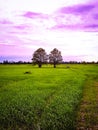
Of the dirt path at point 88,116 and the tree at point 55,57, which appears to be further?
the tree at point 55,57

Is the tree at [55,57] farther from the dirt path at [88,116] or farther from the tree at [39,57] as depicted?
the dirt path at [88,116]

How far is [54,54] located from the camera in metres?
142

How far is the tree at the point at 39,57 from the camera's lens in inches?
5453

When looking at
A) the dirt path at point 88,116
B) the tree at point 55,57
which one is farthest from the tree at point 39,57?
the dirt path at point 88,116

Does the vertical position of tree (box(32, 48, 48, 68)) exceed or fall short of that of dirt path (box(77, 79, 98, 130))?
it exceeds it

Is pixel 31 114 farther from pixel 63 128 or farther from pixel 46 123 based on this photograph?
pixel 63 128

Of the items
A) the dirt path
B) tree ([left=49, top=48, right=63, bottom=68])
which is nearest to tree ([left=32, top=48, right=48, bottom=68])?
tree ([left=49, top=48, right=63, bottom=68])

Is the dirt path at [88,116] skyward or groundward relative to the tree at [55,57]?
groundward

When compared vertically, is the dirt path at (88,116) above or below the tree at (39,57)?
below

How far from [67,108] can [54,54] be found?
407 feet

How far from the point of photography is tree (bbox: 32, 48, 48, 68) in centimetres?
13850

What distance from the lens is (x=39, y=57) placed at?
456 ft

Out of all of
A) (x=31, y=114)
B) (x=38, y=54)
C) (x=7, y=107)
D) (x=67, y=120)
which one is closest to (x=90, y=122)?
(x=67, y=120)

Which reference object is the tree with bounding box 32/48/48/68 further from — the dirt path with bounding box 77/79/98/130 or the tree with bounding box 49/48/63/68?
the dirt path with bounding box 77/79/98/130
